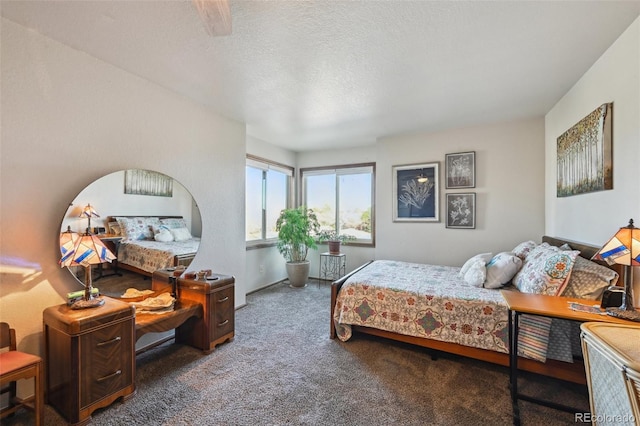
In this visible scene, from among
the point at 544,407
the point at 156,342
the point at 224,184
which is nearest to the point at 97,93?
the point at 224,184

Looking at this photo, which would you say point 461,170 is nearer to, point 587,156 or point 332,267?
point 587,156

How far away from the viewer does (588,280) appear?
1968 millimetres

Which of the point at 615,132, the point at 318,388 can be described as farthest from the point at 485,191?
the point at 318,388

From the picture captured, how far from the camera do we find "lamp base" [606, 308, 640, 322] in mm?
1443

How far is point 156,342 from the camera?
262cm

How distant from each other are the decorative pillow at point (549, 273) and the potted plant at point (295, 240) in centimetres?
303

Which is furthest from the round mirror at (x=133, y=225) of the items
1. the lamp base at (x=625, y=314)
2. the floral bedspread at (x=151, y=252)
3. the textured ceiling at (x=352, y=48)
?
the lamp base at (x=625, y=314)

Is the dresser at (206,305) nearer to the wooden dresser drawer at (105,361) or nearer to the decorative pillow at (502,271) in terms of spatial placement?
the wooden dresser drawer at (105,361)

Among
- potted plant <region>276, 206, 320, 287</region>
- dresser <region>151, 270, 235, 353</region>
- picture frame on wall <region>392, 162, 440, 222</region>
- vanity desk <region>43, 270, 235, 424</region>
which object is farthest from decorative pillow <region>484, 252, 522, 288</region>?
vanity desk <region>43, 270, 235, 424</region>

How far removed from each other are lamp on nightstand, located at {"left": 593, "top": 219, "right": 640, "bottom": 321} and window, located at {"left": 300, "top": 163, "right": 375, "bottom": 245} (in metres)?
3.30

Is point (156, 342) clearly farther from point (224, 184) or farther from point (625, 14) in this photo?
point (625, 14)

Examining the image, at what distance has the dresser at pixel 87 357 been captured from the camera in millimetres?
1632

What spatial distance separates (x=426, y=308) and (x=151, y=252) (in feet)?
8.48

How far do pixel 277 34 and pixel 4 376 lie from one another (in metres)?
2.48
